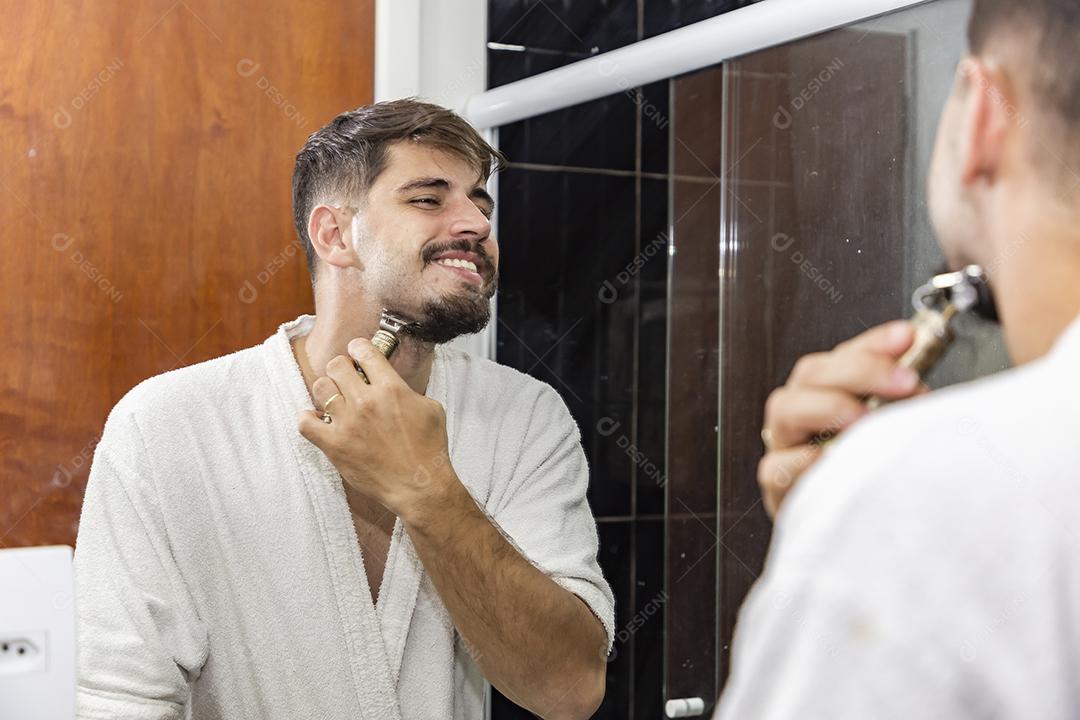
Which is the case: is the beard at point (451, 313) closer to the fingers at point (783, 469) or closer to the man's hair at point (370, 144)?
the man's hair at point (370, 144)

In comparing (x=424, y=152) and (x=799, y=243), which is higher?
(x=424, y=152)

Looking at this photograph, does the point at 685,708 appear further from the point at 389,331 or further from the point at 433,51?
the point at 433,51

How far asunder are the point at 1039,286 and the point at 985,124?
0.08 meters

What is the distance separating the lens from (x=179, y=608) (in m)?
1.18

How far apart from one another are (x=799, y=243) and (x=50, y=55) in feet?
2.99

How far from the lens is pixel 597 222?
187cm

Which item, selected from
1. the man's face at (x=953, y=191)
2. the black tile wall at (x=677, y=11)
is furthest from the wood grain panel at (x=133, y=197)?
the man's face at (x=953, y=191)

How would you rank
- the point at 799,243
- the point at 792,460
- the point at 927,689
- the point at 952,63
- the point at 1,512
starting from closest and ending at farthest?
the point at 927,689 → the point at 792,460 → the point at 952,63 → the point at 799,243 → the point at 1,512

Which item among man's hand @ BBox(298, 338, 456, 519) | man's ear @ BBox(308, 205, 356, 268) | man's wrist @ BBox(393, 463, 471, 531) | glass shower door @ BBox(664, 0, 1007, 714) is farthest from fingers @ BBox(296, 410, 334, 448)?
glass shower door @ BBox(664, 0, 1007, 714)

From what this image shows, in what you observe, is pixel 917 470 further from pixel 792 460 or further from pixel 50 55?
pixel 50 55

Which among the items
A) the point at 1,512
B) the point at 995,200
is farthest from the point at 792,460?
the point at 1,512

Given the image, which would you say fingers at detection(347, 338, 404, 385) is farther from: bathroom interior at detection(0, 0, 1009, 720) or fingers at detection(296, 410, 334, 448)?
bathroom interior at detection(0, 0, 1009, 720)

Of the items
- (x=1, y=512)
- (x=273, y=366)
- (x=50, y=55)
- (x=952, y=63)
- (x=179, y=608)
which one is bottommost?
(x=179, y=608)

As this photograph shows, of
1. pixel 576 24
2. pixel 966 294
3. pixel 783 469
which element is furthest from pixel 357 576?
pixel 576 24
